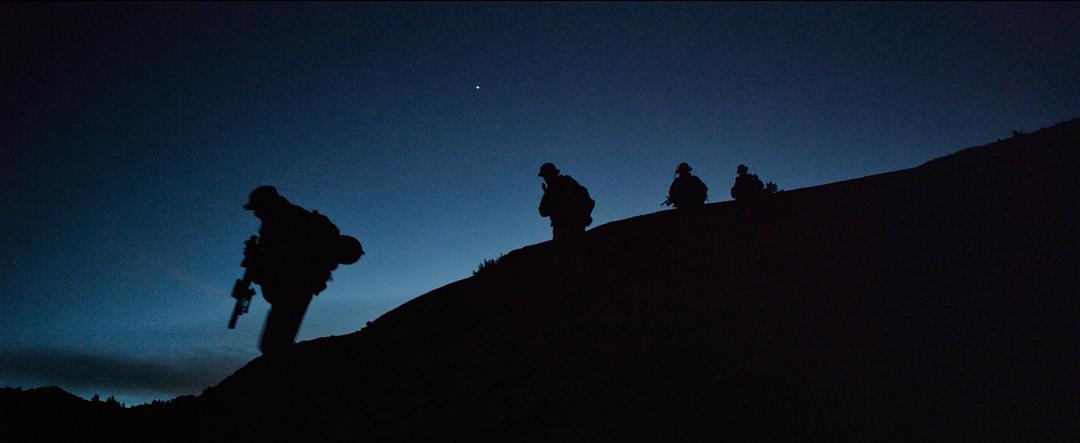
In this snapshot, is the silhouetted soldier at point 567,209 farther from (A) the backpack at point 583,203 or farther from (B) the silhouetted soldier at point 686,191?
(B) the silhouetted soldier at point 686,191

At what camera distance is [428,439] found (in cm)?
552

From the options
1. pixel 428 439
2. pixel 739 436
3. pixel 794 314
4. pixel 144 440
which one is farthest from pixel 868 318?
pixel 144 440

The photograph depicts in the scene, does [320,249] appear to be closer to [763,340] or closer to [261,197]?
[261,197]

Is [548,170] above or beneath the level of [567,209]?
above

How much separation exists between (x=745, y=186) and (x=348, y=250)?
39.3 ft

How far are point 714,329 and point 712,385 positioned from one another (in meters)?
1.58

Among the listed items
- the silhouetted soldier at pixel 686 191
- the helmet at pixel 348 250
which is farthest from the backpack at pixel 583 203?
the silhouetted soldier at pixel 686 191

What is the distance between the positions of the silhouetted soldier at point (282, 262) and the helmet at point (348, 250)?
40cm

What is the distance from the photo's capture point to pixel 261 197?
18.7ft

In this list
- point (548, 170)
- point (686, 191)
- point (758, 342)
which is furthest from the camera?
point (686, 191)

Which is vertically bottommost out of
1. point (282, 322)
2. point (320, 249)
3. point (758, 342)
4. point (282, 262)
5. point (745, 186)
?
point (758, 342)

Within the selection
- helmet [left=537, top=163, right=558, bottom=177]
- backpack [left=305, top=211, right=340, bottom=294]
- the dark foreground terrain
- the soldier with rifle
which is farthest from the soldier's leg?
the soldier with rifle

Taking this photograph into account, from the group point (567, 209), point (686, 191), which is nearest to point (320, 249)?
point (567, 209)

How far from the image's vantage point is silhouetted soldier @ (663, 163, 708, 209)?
13953 mm
